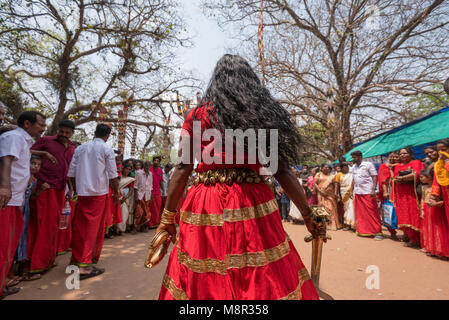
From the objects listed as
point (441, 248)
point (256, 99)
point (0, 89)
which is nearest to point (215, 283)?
point (256, 99)

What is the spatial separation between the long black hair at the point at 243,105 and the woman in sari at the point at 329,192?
6.20 meters

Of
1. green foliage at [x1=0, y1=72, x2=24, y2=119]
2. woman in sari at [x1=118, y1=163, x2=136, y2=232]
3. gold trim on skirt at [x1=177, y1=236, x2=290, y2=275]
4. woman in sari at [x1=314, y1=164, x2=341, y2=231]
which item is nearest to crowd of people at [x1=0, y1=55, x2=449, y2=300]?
gold trim on skirt at [x1=177, y1=236, x2=290, y2=275]

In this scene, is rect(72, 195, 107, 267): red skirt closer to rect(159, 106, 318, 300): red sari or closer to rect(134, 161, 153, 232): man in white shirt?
rect(159, 106, 318, 300): red sari

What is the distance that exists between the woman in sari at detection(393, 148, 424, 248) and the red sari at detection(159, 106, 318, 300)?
4.69 meters

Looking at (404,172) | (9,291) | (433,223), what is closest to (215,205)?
(9,291)

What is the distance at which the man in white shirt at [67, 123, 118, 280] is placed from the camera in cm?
319

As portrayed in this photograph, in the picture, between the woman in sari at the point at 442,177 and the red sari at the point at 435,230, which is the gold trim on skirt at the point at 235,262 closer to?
the woman in sari at the point at 442,177

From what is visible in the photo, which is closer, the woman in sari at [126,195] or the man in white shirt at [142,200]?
the woman in sari at [126,195]

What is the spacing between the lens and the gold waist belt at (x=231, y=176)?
4.64 ft

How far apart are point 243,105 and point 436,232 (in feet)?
15.2

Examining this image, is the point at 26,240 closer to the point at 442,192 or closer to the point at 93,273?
the point at 93,273

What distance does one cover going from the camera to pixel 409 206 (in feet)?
15.9

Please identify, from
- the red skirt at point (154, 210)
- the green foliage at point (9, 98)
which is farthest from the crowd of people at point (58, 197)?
the green foliage at point (9, 98)
